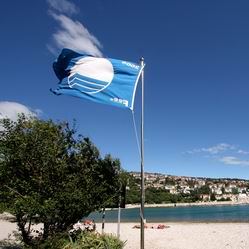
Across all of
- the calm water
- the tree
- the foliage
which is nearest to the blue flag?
the tree

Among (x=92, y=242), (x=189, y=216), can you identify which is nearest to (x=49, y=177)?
(x=92, y=242)

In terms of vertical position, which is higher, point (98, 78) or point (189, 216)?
point (189, 216)

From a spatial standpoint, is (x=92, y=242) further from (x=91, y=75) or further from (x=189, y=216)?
(x=189, y=216)

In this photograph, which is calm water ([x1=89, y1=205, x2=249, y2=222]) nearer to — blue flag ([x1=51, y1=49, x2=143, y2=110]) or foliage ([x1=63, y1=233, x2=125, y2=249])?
foliage ([x1=63, y1=233, x2=125, y2=249])

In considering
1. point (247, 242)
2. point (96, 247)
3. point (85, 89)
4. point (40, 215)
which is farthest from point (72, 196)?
point (247, 242)

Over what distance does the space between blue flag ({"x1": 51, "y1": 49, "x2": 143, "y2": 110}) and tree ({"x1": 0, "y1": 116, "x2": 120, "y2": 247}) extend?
103 inches

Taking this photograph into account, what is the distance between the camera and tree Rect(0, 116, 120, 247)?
39.9 feet

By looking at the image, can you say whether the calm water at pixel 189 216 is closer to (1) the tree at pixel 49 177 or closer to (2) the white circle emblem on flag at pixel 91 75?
(1) the tree at pixel 49 177

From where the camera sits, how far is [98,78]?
37.4 ft

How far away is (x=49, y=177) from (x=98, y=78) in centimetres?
355

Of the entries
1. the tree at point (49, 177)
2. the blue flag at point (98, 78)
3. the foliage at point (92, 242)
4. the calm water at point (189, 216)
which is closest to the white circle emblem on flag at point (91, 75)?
the blue flag at point (98, 78)

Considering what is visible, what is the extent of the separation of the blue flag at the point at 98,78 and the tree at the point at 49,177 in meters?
2.60

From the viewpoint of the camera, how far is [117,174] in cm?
1507

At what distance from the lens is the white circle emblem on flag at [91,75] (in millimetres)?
11250
